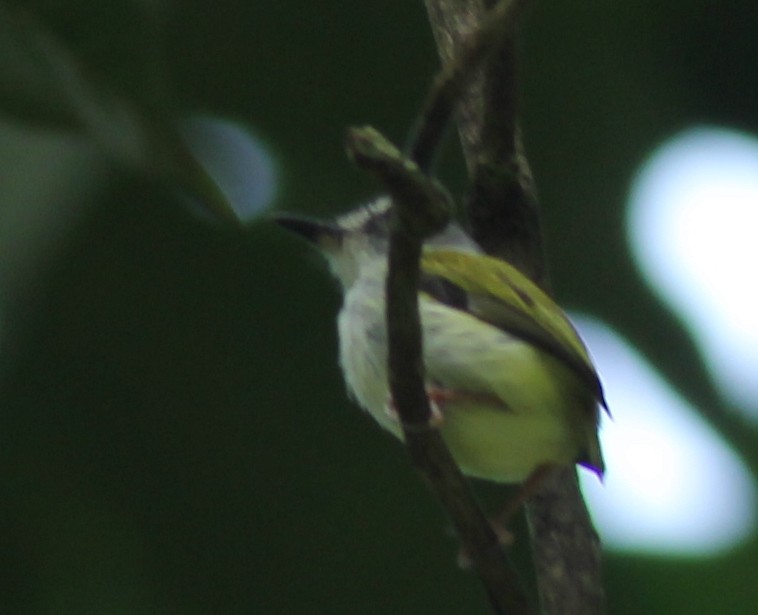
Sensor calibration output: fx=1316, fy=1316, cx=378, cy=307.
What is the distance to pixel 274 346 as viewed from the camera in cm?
288

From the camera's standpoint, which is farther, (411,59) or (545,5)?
(411,59)

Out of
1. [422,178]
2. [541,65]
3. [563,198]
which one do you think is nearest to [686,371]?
[563,198]

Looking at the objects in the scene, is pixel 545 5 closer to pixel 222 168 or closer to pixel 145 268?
pixel 222 168

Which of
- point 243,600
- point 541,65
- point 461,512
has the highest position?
point 541,65

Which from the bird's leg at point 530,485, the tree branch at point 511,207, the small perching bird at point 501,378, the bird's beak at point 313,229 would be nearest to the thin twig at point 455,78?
the tree branch at point 511,207

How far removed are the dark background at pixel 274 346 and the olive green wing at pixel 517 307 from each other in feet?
0.56

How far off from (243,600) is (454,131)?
4.09 ft

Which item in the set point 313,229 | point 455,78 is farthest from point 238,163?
point 455,78

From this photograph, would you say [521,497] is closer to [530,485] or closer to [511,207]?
[530,485]

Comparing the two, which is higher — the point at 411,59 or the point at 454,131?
the point at 411,59

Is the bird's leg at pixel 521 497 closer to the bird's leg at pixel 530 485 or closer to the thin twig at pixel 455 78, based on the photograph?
the bird's leg at pixel 530 485

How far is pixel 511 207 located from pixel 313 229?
1.88ft

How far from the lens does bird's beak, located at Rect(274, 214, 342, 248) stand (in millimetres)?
2943

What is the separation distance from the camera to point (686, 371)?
2.61 metres
